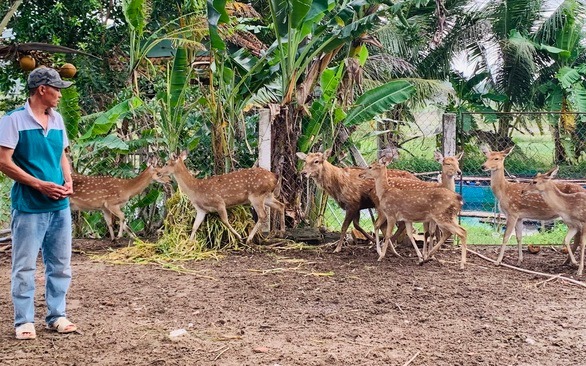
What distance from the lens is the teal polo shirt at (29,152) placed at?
5.05 meters

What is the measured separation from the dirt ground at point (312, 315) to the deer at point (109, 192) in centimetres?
99

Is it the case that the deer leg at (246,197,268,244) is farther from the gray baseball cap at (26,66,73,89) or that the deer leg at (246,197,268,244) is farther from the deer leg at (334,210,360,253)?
the gray baseball cap at (26,66,73,89)

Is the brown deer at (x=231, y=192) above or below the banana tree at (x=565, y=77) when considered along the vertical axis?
below

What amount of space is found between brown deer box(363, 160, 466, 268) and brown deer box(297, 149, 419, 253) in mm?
478

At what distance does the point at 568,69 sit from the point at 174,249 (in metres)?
11.5

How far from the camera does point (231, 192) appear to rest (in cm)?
895

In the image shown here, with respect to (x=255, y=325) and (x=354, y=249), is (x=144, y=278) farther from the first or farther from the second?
(x=354, y=249)

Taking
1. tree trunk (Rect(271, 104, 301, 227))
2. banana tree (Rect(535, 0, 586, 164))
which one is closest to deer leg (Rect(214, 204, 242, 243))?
tree trunk (Rect(271, 104, 301, 227))

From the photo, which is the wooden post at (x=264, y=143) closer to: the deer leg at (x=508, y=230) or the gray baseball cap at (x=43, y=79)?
the deer leg at (x=508, y=230)

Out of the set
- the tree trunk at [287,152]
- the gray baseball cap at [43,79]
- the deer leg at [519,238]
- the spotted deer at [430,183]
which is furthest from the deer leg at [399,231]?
the gray baseball cap at [43,79]

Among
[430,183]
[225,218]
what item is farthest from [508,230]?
[225,218]

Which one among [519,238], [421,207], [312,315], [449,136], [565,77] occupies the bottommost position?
[312,315]

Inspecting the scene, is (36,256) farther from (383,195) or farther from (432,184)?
(432,184)

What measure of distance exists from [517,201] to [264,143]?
338cm
